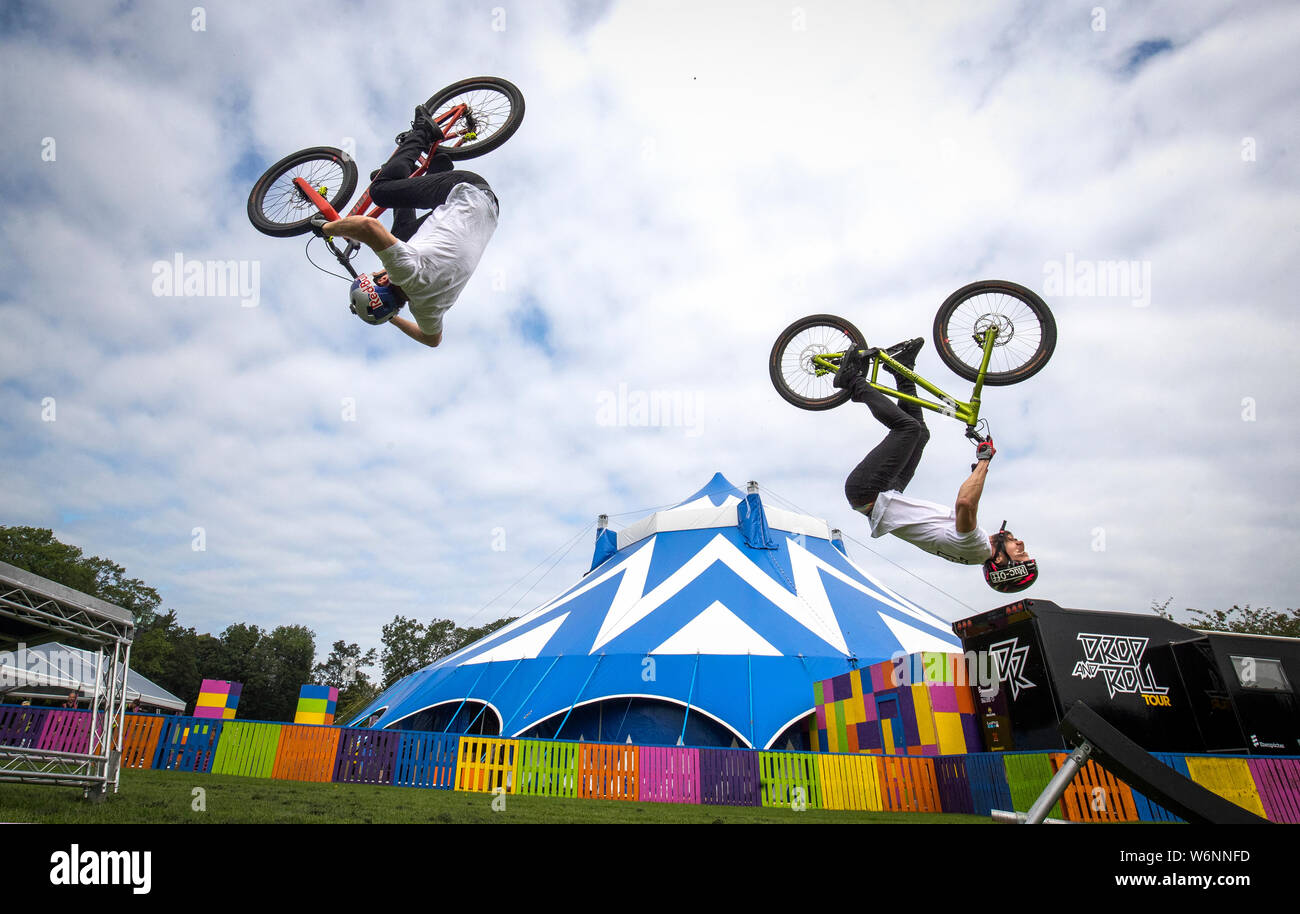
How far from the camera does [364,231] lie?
9.84ft

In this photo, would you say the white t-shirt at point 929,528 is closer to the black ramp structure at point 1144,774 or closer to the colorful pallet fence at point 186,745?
the black ramp structure at point 1144,774

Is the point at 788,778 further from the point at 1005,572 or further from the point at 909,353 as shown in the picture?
the point at 909,353

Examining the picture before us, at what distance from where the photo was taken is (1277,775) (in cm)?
635

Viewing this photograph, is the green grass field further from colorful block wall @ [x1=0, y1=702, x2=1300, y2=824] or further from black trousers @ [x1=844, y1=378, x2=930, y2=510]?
black trousers @ [x1=844, y1=378, x2=930, y2=510]

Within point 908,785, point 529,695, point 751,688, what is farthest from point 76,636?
point 751,688

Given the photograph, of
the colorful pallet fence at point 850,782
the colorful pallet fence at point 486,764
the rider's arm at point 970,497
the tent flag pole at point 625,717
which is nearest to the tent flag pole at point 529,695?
the tent flag pole at point 625,717

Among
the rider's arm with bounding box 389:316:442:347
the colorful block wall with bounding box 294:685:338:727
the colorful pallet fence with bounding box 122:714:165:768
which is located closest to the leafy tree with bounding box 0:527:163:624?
the colorful block wall with bounding box 294:685:338:727

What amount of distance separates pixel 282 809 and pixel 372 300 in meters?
4.24

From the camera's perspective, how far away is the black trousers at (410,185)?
371 cm

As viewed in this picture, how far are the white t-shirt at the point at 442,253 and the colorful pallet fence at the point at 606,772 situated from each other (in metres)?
7.52

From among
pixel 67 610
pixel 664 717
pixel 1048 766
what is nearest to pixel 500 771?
pixel 664 717

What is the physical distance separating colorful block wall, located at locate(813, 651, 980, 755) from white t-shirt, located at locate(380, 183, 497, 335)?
782 cm
